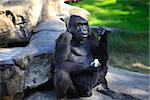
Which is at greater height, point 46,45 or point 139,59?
point 46,45

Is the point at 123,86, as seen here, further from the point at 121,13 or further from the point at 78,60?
the point at 121,13

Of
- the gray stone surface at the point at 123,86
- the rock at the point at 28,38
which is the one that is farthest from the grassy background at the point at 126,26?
the rock at the point at 28,38

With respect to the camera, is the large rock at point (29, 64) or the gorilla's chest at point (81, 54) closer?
the large rock at point (29, 64)

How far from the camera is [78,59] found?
4711 millimetres

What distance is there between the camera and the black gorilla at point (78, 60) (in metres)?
4.55

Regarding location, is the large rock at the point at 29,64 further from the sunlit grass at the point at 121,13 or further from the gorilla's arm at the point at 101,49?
the sunlit grass at the point at 121,13

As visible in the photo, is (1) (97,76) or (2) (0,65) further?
(1) (97,76)

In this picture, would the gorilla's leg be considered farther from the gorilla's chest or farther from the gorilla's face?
the gorilla's face

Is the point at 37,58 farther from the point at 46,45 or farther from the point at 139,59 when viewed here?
the point at 139,59

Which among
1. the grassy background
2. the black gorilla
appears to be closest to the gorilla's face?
the black gorilla

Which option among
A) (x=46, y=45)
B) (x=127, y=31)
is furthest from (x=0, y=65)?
(x=127, y=31)

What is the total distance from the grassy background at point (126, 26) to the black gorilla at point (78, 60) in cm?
332

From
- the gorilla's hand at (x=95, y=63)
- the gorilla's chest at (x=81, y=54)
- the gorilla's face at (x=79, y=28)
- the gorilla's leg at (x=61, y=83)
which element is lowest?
the gorilla's leg at (x=61, y=83)

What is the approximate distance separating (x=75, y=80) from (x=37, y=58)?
468 millimetres
